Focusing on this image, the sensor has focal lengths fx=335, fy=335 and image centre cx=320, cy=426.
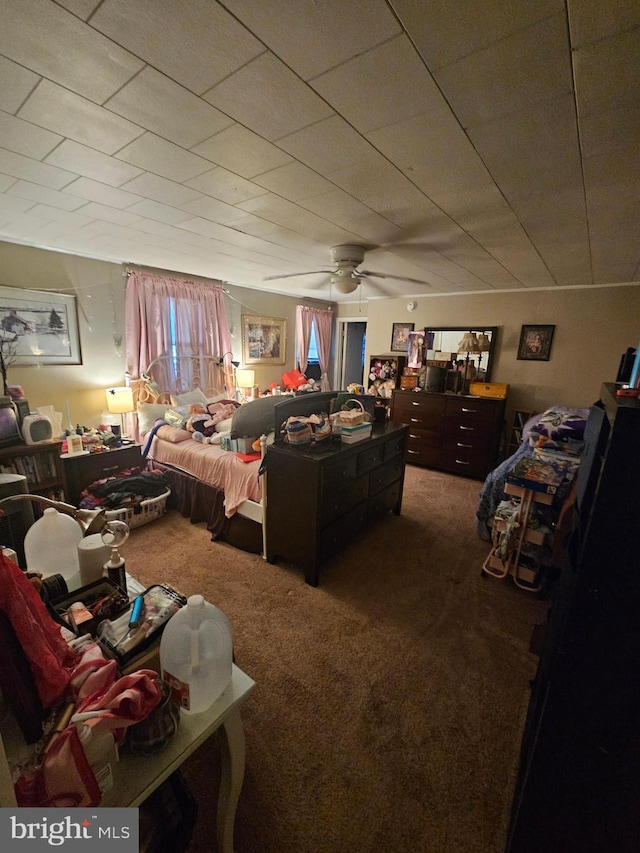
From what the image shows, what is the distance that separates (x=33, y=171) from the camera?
170 centimetres

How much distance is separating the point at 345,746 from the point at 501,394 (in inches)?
148

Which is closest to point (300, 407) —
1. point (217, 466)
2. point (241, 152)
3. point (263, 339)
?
point (217, 466)

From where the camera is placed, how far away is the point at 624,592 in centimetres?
80

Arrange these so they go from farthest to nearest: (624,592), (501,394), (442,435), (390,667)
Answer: (442,435)
(501,394)
(390,667)
(624,592)

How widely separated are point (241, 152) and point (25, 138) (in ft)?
2.98

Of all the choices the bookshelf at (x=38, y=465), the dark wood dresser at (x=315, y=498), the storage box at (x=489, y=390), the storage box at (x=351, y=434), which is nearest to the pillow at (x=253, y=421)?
the dark wood dresser at (x=315, y=498)

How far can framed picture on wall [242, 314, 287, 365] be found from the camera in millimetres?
5035

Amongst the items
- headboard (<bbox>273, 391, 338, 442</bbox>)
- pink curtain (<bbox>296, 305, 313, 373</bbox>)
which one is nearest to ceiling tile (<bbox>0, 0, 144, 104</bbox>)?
headboard (<bbox>273, 391, 338, 442</bbox>)

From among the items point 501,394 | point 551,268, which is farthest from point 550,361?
point 551,268

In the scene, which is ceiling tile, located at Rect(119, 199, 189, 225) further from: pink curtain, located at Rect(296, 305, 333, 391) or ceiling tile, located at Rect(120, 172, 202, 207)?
pink curtain, located at Rect(296, 305, 333, 391)

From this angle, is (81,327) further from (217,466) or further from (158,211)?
(217,466)

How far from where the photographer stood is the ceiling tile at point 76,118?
3.82ft

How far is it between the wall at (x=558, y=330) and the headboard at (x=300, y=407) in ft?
9.36

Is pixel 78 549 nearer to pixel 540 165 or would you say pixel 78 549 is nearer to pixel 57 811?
pixel 57 811
